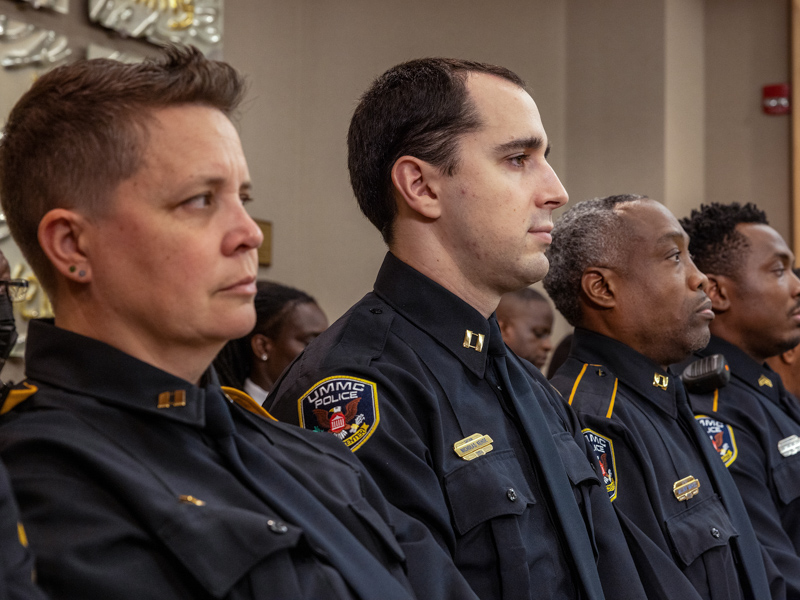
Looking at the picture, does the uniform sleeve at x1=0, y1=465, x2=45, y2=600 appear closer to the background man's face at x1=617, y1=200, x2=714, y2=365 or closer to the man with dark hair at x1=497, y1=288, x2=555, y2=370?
the background man's face at x1=617, y1=200, x2=714, y2=365

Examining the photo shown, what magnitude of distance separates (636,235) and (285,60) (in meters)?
2.53

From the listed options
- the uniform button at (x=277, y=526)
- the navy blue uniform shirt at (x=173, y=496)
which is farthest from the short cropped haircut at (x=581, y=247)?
the uniform button at (x=277, y=526)

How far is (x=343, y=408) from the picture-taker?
142 centimetres

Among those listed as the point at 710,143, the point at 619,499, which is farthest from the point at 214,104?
the point at 710,143

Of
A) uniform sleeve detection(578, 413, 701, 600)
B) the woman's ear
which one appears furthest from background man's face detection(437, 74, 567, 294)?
the woman's ear

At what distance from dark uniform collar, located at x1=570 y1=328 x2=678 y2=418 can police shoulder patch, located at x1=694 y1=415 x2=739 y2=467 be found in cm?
22

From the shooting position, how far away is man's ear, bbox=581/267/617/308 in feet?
7.23

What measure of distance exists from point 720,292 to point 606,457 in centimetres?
99

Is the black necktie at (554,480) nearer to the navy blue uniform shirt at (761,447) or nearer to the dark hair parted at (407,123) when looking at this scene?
the dark hair parted at (407,123)

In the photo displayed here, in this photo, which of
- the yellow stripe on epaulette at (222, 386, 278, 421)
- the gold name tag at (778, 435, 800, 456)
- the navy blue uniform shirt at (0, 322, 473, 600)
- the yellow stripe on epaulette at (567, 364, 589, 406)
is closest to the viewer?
the navy blue uniform shirt at (0, 322, 473, 600)

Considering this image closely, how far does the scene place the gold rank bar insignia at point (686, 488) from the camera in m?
1.95

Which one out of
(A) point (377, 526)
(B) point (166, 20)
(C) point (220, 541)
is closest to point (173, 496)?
(C) point (220, 541)

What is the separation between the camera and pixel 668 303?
217 centimetres

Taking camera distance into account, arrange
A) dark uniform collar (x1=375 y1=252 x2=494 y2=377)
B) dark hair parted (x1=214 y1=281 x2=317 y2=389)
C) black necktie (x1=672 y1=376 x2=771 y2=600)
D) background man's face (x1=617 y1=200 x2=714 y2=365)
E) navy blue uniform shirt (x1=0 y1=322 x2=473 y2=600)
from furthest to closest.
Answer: dark hair parted (x1=214 y1=281 x2=317 y2=389), background man's face (x1=617 y1=200 x2=714 y2=365), black necktie (x1=672 y1=376 x2=771 y2=600), dark uniform collar (x1=375 y1=252 x2=494 y2=377), navy blue uniform shirt (x1=0 y1=322 x2=473 y2=600)
